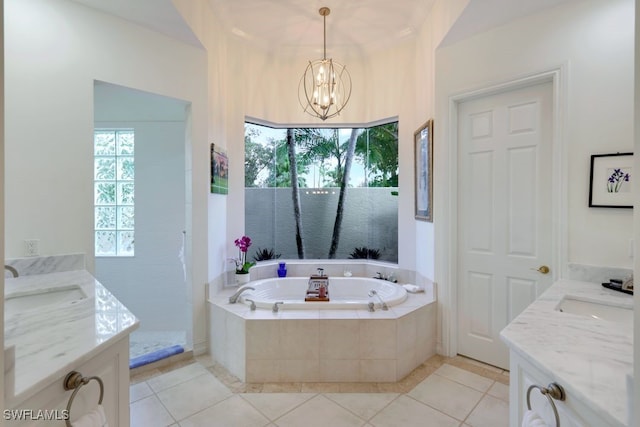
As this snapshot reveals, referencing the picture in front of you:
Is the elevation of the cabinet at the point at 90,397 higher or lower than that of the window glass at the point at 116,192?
lower

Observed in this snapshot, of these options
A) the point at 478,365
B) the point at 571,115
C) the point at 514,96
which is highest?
the point at 514,96

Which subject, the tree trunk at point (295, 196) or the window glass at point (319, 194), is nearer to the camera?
the window glass at point (319, 194)

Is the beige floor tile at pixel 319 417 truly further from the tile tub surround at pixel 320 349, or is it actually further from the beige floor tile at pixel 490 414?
the beige floor tile at pixel 490 414

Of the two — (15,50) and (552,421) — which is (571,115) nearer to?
(552,421)

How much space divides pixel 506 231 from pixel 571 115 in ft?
3.02

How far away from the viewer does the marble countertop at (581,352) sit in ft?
2.43

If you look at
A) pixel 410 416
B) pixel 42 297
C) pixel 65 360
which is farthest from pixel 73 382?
pixel 410 416

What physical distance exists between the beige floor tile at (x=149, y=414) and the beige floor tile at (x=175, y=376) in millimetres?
136

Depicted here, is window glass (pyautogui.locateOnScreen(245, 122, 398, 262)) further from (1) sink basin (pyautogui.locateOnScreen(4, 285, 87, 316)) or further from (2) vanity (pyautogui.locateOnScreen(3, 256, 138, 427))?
(2) vanity (pyautogui.locateOnScreen(3, 256, 138, 427))

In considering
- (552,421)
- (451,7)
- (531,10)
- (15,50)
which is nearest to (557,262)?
(552,421)

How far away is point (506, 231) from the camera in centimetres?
239

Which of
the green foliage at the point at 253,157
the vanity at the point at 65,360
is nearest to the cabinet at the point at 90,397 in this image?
the vanity at the point at 65,360

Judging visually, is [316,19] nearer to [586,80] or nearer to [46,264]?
[586,80]

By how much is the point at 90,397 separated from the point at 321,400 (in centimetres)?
147
